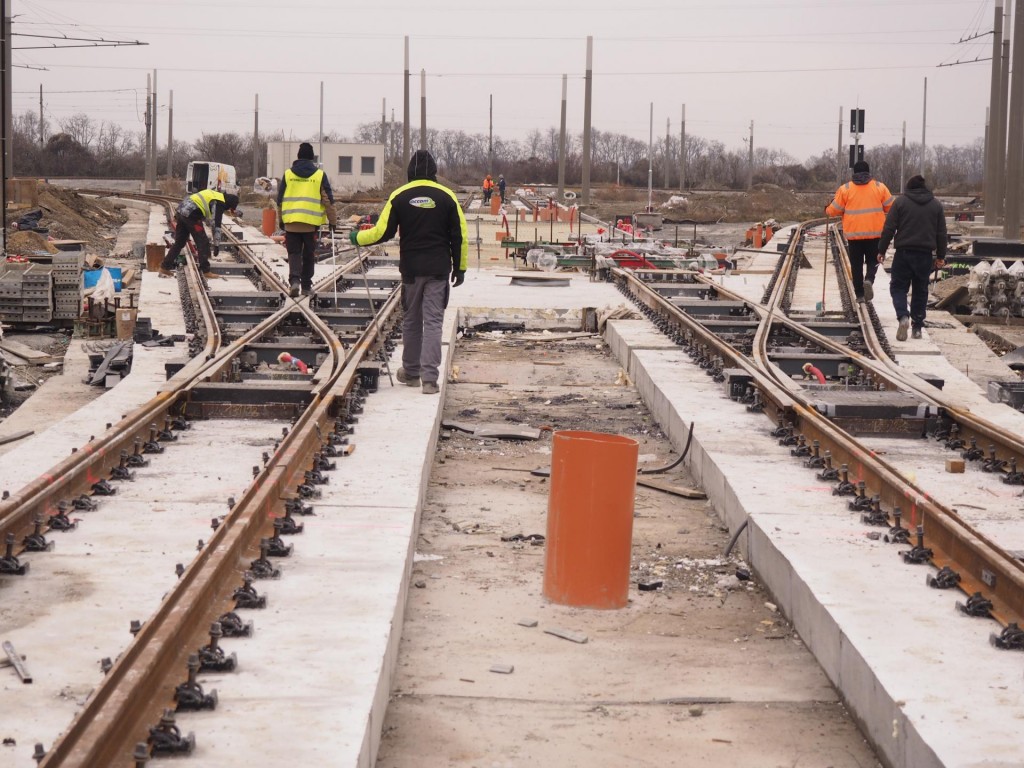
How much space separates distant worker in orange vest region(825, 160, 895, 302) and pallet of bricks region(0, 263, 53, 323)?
31.7 ft

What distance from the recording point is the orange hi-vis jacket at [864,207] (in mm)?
16766

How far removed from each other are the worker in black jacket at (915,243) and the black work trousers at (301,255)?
667 centimetres

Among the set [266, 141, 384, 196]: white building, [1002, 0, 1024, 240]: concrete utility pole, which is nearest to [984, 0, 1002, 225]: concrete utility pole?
[1002, 0, 1024, 240]: concrete utility pole

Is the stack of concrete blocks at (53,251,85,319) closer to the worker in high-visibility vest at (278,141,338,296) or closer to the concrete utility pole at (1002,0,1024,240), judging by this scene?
the worker in high-visibility vest at (278,141,338,296)

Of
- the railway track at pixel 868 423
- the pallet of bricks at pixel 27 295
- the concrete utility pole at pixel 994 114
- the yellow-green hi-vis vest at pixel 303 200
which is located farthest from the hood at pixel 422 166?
the concrete utility pole at pixel 994 114

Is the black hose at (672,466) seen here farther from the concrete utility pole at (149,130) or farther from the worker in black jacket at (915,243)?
the concrete utility pole at (149,130)

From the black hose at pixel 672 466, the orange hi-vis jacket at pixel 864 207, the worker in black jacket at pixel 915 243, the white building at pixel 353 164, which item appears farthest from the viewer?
the white building at pixel 353 164

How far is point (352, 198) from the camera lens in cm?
6438

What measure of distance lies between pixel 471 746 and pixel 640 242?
25.1 meters

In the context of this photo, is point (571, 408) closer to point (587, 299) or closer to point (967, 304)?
point (587, 299)

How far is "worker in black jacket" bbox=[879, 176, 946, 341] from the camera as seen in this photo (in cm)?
1542

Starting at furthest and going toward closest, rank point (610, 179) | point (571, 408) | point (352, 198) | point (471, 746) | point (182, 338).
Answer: point (610, 179), point (352, 198), point (182, 338), point (571, 408), point (471, 746)

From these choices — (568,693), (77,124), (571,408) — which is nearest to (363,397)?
(571,408)

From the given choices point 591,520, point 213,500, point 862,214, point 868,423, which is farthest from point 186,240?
point 591,520
